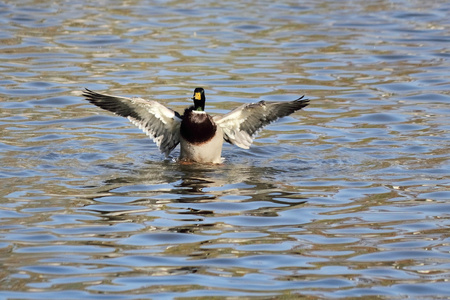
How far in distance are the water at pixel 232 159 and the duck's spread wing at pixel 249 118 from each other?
0.27 m

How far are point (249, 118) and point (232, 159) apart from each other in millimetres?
567

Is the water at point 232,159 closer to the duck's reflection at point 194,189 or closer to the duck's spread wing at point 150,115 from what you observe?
the duck's reflection at point 194,189

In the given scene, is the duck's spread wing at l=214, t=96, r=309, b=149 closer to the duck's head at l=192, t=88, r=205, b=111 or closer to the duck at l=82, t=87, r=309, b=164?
the duck at l=82, t=87, r=309, b=164

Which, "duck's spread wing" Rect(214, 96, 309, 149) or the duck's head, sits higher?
the duck's head

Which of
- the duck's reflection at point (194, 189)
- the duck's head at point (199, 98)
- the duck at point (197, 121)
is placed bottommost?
the duck's reflection at point (194, 189)

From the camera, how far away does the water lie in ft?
24.3

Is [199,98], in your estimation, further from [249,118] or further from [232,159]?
[232,159]

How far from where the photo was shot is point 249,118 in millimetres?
12156

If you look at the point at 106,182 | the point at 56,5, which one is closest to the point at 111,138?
the point at 106,182

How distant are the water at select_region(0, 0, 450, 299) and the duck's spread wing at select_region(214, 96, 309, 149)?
265 millimetres

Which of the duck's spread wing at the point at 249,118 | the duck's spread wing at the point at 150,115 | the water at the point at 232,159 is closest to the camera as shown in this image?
the water at the point at 232,159

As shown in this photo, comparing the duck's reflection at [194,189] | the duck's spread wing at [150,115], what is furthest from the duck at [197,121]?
the duck's reflection at [194,189]

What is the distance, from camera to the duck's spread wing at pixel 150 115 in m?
11.7

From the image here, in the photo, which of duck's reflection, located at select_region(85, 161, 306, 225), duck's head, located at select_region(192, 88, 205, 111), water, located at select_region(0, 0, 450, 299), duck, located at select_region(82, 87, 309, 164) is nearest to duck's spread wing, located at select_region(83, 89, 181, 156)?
duck, located at select_region(82, 87, 309, 164)
